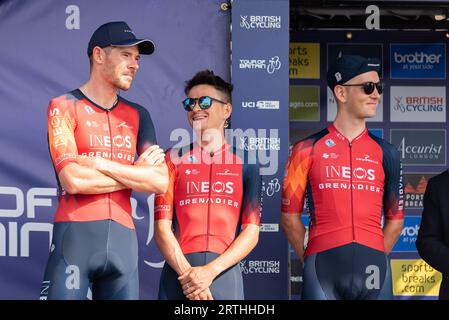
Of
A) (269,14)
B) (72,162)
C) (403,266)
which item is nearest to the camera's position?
(72,162)

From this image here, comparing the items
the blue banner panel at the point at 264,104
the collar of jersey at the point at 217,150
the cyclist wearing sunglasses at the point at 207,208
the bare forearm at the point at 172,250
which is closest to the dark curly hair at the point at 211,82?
the cyclist wearing sunglasses at the point at 207,208

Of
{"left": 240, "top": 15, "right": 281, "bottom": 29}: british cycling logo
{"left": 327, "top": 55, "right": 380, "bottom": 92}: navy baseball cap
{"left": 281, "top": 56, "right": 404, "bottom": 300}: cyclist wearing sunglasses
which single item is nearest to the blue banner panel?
{"left": 240, "top": 15, "right": 281, "bottom": 29}: british cycling logo

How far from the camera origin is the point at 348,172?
5656 mm

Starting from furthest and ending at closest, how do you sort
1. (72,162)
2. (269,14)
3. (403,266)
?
(403,266), (269,14), (72,162)

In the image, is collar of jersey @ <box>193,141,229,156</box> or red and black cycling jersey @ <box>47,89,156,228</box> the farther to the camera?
Answer: collar of jersey @ <box>193,141,229,156</box>

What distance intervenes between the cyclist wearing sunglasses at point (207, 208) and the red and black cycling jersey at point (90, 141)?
0.27 meters

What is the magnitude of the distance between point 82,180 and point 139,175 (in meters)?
0.33

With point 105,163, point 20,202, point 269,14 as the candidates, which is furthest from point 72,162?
point 269,14

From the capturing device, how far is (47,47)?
6.53 m

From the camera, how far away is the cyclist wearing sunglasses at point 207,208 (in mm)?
5324

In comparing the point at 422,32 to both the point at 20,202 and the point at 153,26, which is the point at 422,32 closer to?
the point at 153,26

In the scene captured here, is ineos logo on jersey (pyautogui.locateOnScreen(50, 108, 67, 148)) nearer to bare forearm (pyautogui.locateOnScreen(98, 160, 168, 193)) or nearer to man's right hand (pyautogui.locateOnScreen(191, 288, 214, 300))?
bare forearm (pyautogui.locateOnScreen(98, 160, 168, 193))

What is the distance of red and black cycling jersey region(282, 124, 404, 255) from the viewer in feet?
18.3
